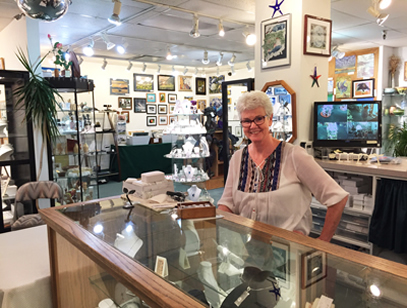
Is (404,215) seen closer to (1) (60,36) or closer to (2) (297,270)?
(2) (297,270)

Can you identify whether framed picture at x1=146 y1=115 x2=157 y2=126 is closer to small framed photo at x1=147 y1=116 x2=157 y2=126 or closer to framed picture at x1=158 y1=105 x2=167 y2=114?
small framed photo at x1=147 y1=116 x2=157 y2=126

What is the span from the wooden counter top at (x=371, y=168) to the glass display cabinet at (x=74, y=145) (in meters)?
3.44

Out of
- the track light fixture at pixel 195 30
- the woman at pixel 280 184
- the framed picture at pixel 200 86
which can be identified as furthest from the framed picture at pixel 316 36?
the framed picture at pixel 200 86

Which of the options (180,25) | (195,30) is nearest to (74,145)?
(195,30)

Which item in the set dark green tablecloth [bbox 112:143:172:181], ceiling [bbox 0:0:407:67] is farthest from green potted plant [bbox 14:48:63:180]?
dark green tablecloth [bbox 112:143:172:181]

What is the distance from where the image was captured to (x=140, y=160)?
8602 mm

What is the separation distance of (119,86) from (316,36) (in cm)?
678

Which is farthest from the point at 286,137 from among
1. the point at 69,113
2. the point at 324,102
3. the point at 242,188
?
the point at 69,113

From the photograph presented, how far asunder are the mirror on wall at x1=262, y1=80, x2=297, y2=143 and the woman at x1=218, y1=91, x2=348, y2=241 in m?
1.79

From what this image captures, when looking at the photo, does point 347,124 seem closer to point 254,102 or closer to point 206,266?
point 254,102

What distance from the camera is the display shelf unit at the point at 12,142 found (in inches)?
174

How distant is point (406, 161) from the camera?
3.47 meters

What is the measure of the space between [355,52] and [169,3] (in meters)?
5.26

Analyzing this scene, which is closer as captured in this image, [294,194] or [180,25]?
[294,194]
